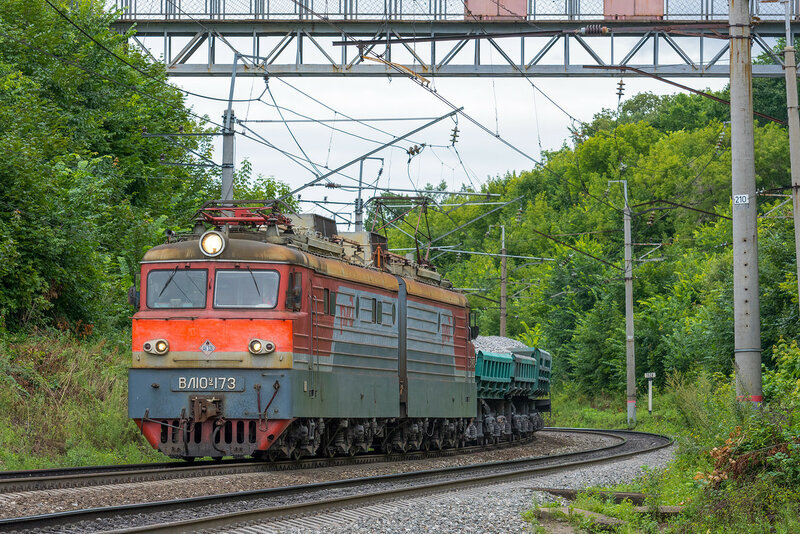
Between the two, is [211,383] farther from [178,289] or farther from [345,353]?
[345,353]

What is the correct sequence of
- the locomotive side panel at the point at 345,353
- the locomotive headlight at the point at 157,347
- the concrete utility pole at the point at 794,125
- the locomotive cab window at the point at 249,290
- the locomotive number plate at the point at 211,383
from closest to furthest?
the locomotive number plate at the point at 211,383 → the locomotive headlight at the point at 157,347 → the locomotive cab window at the point at 249,290 → the locomotive side panel at the point at 345,353 → the concrete utility pole at the point at 794,125

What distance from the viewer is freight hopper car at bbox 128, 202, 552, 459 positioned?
16172 millimetres

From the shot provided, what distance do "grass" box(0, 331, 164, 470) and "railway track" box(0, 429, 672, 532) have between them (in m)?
5.00

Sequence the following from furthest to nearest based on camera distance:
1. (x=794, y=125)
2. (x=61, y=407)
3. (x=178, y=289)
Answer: (x=61, y=407), (x=794, y=125), (x=178, y=289)

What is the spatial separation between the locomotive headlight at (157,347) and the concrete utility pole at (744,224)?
8086 millimetres

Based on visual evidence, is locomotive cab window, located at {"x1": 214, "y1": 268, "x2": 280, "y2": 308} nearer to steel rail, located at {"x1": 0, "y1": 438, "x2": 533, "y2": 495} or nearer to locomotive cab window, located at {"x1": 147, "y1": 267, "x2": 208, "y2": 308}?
locomotive cab window, located at {"x1": 147, "y1": 267, "x2": 208, "y2": 308}

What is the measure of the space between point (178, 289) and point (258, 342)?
1.60 m

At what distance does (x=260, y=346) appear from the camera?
16188mm

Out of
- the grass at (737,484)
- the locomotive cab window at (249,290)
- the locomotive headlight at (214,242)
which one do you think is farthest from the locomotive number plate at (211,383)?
the grass at (737,484)

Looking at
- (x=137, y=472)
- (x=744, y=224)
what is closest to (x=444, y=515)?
(x=137, y=472)

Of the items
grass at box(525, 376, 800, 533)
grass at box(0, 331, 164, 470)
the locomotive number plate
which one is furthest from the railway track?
grass at box(0, 331, 164, 470)

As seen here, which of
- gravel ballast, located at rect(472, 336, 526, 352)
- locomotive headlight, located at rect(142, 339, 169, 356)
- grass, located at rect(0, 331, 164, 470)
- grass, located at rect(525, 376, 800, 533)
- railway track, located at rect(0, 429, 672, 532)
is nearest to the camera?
railway track, located at rect(0, 429, 672, 532)

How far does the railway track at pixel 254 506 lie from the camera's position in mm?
10203

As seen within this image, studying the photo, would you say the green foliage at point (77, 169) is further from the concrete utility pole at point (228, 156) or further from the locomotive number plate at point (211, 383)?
the locomotive number plate at point (211, 383)
